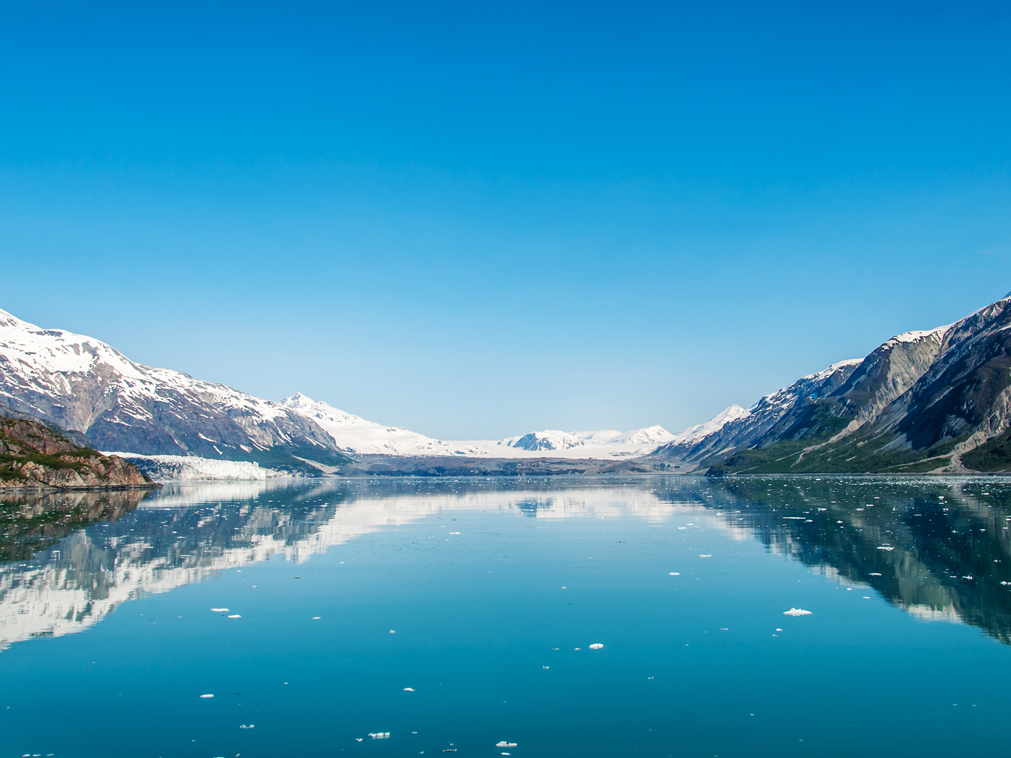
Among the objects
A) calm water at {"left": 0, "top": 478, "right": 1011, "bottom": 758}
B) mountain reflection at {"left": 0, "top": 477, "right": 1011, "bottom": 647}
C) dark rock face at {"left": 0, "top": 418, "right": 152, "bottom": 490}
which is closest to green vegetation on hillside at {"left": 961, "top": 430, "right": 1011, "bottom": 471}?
mountain reflection at {"left": 0, "top": 477, "right": 1011, "bottom": 647}

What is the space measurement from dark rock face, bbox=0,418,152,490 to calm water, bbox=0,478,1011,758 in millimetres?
97025

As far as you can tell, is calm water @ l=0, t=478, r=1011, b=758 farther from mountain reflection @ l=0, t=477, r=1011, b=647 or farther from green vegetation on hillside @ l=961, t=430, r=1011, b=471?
green vegetation on hillside @ l=961, t=430, r=1011, b=471

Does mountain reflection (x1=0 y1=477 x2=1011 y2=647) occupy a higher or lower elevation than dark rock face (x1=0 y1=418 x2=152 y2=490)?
lower

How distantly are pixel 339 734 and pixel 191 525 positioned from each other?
152ft

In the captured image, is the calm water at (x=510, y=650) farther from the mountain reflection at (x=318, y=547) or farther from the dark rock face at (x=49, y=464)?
the dark rock face at (x=49, y=464)

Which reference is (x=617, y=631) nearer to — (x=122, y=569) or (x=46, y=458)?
(x=122, y=569)

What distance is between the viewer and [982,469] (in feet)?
613

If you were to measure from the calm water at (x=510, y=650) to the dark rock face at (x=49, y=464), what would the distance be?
318 ft

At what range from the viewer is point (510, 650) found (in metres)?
18.3

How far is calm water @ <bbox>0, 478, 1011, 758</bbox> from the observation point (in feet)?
42.3

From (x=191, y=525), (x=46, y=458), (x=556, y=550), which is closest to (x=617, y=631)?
(x=556, y=550)

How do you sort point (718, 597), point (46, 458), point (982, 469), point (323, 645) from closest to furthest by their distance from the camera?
point (323, 645), point (718, 597), point (46, 458), point (982, 469)

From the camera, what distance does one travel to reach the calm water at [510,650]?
Answer: 42.3ft

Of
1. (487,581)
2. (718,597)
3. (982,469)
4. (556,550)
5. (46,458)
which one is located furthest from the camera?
(982,469)
